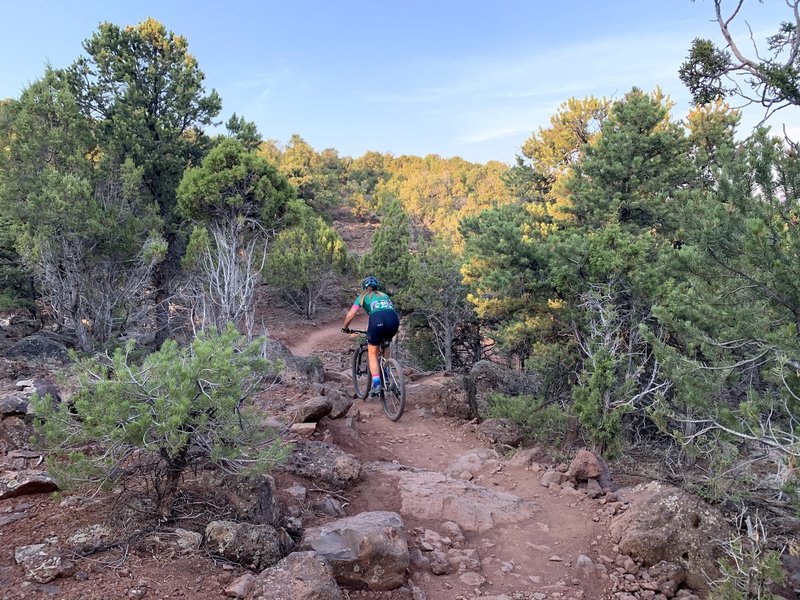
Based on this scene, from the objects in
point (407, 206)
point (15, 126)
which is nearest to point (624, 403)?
point (15, 126)

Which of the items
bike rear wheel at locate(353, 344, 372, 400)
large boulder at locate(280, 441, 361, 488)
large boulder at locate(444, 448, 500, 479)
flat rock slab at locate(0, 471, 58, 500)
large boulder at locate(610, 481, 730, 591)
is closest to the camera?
flat rock slab at locate(0, 471, 58, 500)

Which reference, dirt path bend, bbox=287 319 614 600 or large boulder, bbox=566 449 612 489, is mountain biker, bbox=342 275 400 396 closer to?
dirt path bend, bbox=287 319 614 600

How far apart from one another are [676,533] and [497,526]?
1271 millimetres

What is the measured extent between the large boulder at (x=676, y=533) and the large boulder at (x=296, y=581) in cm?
226

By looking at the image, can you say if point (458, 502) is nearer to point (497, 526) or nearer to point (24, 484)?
point (497, 526)

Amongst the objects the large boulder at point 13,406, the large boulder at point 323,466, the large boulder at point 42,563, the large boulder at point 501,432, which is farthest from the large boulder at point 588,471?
the large boulder at point 13,406

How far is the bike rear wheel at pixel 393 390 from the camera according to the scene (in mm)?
6430

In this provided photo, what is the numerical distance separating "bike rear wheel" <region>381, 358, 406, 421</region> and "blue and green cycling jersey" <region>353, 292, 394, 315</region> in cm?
69

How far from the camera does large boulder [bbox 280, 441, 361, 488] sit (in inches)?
169

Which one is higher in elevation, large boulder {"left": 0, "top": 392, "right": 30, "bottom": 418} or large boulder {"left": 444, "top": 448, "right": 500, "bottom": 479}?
large boulder {"left": 0, "top": 392, "right": 30, "bottom": 418}

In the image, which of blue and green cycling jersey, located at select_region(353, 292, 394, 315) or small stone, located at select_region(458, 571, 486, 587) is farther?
blue and green cycling jersey, located at select_region(353, 292, 394, 315)

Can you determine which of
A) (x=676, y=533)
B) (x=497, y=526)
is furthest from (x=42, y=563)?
(x=676, y=533)

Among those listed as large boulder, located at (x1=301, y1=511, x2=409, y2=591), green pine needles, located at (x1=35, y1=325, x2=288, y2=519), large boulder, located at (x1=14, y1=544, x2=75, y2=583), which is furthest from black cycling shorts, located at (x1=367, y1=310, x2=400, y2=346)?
large boulder, located at (x1=14, y1=544, x2=75, y2=583)

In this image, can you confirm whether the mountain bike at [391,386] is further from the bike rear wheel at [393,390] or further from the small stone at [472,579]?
the small stone at [472,579]
